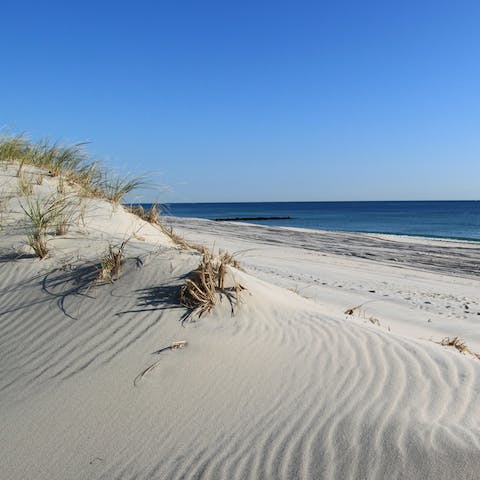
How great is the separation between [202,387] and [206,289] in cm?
91

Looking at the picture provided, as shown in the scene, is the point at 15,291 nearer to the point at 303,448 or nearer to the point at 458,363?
the point at 303,448

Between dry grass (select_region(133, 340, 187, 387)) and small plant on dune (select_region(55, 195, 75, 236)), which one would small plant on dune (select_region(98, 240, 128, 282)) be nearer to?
dry grass (select_region(133, 340, 187, 387))

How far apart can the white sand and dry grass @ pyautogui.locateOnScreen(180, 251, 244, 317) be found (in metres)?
0.09

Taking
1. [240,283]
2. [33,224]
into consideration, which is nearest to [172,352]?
[240,283]

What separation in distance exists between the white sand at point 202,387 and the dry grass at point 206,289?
0.30ft

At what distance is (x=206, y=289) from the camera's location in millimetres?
3641

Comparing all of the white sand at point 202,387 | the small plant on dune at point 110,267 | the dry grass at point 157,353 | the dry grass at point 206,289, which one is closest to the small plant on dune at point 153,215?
the white sand at point 202,387

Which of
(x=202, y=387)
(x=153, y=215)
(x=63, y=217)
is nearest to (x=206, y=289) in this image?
(x=202, y=387)

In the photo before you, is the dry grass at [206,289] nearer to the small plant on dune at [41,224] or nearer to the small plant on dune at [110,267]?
the small plant on dune at [110,267]

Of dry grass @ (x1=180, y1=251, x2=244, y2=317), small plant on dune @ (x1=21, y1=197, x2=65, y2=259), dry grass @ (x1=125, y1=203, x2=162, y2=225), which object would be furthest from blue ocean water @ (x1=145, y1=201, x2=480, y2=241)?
dry grass @ (x1=180, y1=251, x2=244, y2=317)

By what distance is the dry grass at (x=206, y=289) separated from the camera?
11.8 feet

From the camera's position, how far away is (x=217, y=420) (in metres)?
2.63

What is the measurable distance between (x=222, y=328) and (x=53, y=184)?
15.3ft

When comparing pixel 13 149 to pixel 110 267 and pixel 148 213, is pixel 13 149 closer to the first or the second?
pixel 148 213
